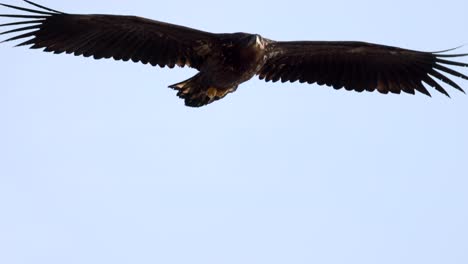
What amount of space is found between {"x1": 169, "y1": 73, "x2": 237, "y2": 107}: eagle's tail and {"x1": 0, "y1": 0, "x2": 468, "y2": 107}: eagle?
1 centimetres

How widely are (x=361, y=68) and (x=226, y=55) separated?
2311 millimetres

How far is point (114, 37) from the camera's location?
16.5m

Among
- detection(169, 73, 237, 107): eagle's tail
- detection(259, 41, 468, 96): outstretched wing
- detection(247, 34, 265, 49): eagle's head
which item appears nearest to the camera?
detection(247, 34, 265, 49): eagle's head

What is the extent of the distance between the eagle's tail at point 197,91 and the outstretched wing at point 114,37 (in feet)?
1.30

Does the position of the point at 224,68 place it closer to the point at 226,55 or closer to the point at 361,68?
the point at 226,55

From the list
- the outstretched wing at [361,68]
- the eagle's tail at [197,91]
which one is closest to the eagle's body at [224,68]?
the eagle's tail at [197,91]

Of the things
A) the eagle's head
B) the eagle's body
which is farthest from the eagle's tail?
the eagle's head

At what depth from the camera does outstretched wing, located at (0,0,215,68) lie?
1630 centimetres

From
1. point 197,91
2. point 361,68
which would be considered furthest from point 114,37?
point 361,68

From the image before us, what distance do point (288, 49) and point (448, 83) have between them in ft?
7.70

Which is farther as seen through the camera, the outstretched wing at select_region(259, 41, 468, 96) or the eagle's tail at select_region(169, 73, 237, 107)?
the outstretched wing at select_region(259, 41, 468, 96)

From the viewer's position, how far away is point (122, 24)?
1633cm

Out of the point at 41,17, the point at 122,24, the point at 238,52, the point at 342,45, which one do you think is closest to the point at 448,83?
the point at 342,45

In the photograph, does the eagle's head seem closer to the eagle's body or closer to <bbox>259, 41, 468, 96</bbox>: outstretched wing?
the eagle's body
